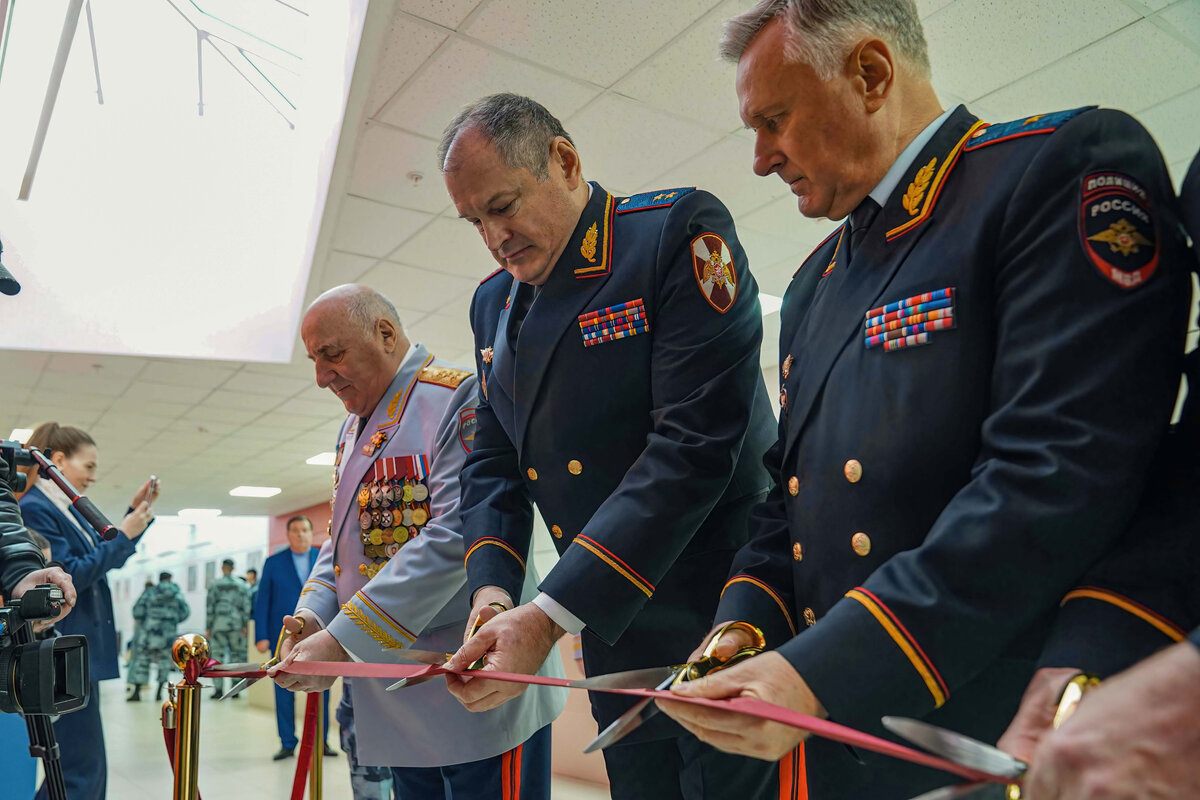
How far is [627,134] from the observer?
405cm

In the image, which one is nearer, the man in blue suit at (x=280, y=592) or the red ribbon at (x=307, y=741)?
the red ribbon at (x=307, y=741)

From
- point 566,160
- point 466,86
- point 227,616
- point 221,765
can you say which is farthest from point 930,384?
point 227,616

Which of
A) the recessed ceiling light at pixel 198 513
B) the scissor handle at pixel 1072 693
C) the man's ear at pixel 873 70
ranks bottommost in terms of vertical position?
the scissor handle at pixel 1072 693

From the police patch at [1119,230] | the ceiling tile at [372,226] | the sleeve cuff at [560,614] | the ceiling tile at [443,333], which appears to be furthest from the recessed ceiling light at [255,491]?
the police patch at [1119,230]

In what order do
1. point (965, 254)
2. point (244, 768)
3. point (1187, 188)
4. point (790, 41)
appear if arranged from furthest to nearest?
point (244, 768)
point (790, 41)
point (965, 254)
point (1187, 188)

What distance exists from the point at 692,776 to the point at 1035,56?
3384 millimetres

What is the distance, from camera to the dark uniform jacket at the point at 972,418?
65cm

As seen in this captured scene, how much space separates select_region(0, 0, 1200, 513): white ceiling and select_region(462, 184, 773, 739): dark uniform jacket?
2.17 m

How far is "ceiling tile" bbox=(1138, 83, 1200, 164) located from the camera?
3750mm

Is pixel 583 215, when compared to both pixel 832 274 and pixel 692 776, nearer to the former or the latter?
pixel 832 274

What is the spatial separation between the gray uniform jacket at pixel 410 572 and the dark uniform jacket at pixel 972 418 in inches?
35.2

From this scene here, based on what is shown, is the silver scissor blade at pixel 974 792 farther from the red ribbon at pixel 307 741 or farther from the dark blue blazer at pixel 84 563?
the dark blue blazer at pixel 84 563

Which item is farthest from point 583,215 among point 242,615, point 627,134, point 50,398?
point 242,615

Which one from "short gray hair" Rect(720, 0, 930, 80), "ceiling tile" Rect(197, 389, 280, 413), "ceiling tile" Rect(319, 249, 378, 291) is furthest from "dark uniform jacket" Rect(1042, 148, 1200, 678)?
"ceiling tile" Rect(197, 389, 280, 413)
